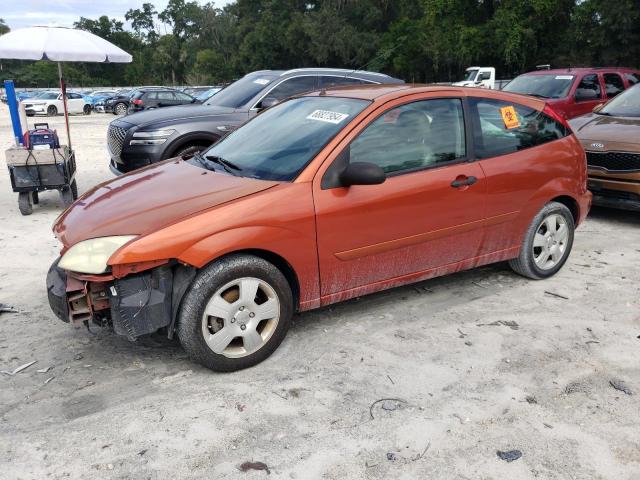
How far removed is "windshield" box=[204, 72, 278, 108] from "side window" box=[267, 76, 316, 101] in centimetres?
24

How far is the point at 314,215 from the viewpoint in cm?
363

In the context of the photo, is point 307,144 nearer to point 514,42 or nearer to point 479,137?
point 479,137

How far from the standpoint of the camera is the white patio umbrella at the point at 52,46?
8.78 meters

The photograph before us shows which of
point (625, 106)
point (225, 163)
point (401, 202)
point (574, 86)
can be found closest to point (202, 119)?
point (225, 163)

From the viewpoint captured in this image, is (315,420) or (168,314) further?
(168,314)

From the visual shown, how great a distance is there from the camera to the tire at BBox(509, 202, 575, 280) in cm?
484

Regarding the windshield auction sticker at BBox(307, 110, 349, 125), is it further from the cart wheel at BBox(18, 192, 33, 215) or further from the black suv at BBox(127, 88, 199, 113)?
the black suv at BBox(127, 88, 199, 113)

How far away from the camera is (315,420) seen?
121 inches

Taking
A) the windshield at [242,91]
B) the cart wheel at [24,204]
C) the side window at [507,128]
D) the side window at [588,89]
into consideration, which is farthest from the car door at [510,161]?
the side window at [588,89]

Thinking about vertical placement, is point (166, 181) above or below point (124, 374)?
above

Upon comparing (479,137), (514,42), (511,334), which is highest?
(514,42)

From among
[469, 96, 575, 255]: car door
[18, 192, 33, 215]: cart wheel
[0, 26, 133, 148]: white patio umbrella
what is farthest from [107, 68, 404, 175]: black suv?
[469, 96, 575, 255]: car door

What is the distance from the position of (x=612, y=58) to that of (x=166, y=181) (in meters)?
30.1

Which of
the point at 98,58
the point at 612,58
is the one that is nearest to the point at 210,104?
the point at 98,58
